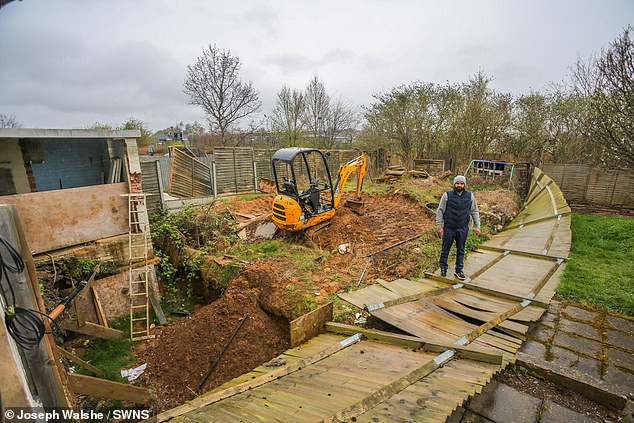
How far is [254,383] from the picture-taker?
118 inches

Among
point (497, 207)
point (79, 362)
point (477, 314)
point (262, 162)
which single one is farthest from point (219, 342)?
point (262, 162)

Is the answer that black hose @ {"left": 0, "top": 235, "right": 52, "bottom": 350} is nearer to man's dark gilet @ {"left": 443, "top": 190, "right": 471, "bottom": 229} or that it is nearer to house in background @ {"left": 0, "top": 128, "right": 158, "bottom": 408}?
house in background @ {"left": 0, "top": 128, "right": 158, "bottom": 408}

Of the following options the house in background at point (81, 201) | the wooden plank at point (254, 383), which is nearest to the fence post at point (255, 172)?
the house in background at point (81, 201)

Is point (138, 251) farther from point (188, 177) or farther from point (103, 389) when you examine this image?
point (188, 177)

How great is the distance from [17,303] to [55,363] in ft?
2.19

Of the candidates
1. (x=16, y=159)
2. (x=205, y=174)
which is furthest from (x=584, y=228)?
(x=16, y=159)

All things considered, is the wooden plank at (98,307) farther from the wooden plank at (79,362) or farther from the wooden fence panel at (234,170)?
the wooden fence panel at (234,170)

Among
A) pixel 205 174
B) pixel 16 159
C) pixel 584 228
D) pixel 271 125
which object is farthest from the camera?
pixel 271 125

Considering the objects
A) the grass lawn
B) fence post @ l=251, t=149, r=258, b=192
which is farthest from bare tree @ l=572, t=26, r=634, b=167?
fence post @ l=251, t=149, r=258, b=192

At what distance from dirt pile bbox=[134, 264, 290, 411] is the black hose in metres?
2.96

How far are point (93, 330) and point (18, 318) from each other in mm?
4563

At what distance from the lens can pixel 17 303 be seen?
7.51 feet

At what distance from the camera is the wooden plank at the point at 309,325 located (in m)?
3.87

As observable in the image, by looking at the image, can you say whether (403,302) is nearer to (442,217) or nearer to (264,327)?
(442,217)
